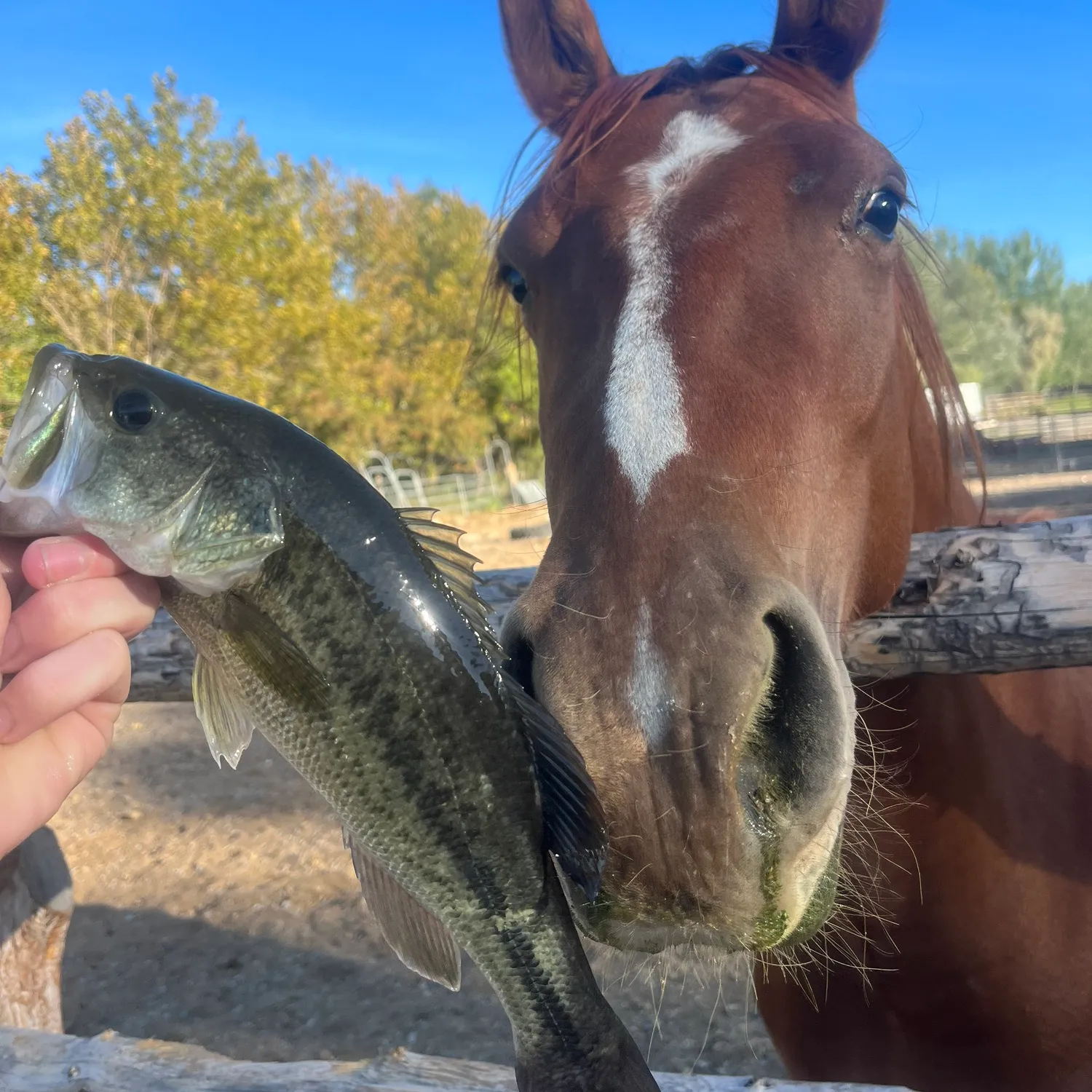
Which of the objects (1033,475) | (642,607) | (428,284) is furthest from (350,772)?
(428,284)

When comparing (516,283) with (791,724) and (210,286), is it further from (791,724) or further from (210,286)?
(210,286)

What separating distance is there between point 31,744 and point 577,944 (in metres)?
0.90

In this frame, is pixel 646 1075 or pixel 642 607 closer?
pixel 642 607

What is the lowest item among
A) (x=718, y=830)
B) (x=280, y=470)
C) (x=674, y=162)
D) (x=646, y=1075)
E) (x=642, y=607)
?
(x=646, y=1075)

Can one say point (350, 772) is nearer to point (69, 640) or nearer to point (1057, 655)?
point (69, 640)

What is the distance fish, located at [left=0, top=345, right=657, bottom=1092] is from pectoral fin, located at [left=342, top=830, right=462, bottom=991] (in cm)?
9

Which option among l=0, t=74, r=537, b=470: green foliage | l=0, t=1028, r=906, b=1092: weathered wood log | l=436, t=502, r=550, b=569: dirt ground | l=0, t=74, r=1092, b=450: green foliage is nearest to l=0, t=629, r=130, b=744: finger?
l=0, t=1028, r=906, b=1092: weathered wood log

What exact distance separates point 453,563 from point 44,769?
0.70 metres

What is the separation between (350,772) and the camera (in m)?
1.16

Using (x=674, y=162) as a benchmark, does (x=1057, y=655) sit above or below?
below

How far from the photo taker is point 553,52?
2223mm

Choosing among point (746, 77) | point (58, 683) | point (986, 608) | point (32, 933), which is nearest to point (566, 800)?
point (58, 683)

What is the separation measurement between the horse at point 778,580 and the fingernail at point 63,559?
2.08ft

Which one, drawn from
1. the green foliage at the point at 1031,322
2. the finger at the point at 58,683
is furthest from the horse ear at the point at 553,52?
the green foliage at the point at 1031,322
